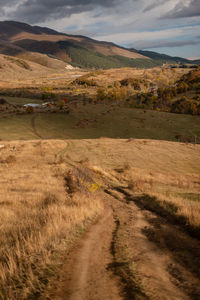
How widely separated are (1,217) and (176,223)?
764 centimetres

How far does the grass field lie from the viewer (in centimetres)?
5756

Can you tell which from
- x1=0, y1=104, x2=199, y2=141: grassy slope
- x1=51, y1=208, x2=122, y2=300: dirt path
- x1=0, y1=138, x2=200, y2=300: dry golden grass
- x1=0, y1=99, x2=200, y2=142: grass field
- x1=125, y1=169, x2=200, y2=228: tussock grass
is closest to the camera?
x1=51, y1=208, x2=122, y2=300: dirt path

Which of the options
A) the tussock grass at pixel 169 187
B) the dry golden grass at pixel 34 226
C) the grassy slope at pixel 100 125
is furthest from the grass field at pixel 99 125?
the dry golden grass at pixel 34 226

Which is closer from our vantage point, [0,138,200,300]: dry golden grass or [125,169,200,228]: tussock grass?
[0,138,200,300]: dry golden grass

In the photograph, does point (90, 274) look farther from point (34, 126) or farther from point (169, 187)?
point (34, 126)

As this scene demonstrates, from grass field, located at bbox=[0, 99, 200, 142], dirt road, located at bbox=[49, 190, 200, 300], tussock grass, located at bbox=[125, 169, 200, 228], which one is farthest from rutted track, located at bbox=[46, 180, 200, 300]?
grass field, located at bbox=[0, 99, 200, 142]

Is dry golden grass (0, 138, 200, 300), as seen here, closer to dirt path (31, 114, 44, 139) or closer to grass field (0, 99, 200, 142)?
dirt path (31, 114, 44, 139)

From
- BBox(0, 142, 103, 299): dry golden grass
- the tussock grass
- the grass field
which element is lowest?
the tussock grass

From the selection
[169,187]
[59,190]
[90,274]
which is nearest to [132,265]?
[90,274]

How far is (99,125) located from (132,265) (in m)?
61.5

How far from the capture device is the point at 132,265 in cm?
571

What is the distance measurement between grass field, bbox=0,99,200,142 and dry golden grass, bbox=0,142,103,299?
38.2m

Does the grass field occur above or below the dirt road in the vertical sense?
above

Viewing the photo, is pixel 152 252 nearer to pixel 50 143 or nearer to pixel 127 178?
pixel 127 178
